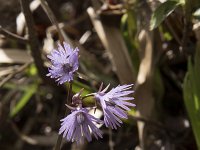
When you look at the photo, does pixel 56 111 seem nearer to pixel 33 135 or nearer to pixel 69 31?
pixel 33 135

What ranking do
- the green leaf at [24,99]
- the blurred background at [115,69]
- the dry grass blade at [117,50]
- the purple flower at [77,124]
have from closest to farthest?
the purple flower at [77,124] → the blurred background at [115,69] → the dry grass blade at [117,50] → the green leaf at [24,99]

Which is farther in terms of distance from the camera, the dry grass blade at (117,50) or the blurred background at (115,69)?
the dry grass blade at (117,50)

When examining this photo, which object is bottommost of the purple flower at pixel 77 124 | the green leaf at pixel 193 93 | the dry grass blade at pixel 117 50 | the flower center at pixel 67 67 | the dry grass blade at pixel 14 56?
the purple flower at pixel 77 124

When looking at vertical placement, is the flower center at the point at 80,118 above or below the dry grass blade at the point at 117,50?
below

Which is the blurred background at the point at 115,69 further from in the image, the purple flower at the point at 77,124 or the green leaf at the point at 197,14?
the purple flower at the point at 77,124

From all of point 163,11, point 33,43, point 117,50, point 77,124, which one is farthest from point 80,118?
point 117,50

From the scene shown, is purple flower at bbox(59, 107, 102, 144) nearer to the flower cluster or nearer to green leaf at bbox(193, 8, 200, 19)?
the flower cluster

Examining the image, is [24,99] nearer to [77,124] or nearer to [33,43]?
[33,43]

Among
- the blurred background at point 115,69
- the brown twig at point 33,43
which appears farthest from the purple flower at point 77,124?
the brown twig at point 33,43
